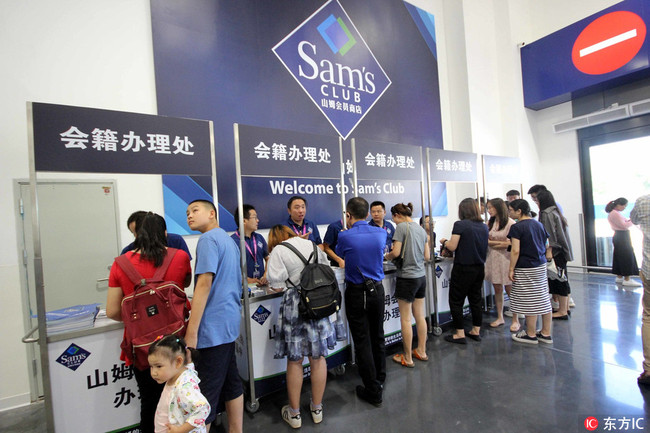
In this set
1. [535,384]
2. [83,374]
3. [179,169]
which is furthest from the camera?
[535,384]

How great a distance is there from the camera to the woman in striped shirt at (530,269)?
9.39 feet

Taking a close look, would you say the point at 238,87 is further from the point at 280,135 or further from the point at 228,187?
the point at 280,135

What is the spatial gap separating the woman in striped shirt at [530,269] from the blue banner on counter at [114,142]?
2769mm

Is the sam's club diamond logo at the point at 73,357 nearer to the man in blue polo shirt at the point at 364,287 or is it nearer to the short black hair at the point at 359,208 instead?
the man in blue polo shirt at the point at 364,287

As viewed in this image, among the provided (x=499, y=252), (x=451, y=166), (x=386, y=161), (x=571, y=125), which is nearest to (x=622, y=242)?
(x=571, y=125)

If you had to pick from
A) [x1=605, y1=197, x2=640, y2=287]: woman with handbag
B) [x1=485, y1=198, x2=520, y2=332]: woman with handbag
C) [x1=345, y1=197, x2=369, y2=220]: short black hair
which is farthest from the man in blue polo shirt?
[x1=605, y1=197, x2=640, y2=287]: woman with handbag

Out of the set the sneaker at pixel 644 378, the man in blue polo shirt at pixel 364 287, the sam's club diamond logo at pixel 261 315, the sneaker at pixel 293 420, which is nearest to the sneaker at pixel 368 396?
the man in blue polo shirt at pixel 364 287

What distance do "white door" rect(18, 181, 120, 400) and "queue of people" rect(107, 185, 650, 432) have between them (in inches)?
45.3

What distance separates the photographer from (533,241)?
9.32ft

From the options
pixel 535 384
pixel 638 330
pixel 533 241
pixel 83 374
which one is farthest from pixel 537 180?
pixel 83 374

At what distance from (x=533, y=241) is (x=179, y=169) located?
3003 millimetres

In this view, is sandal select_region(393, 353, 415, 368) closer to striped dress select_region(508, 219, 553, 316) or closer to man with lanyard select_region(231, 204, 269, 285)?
striped dress select_region(508, 219, 553, 316)

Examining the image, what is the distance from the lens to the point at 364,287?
7.06ft

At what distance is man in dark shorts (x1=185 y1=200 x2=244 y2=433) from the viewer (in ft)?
5.01
